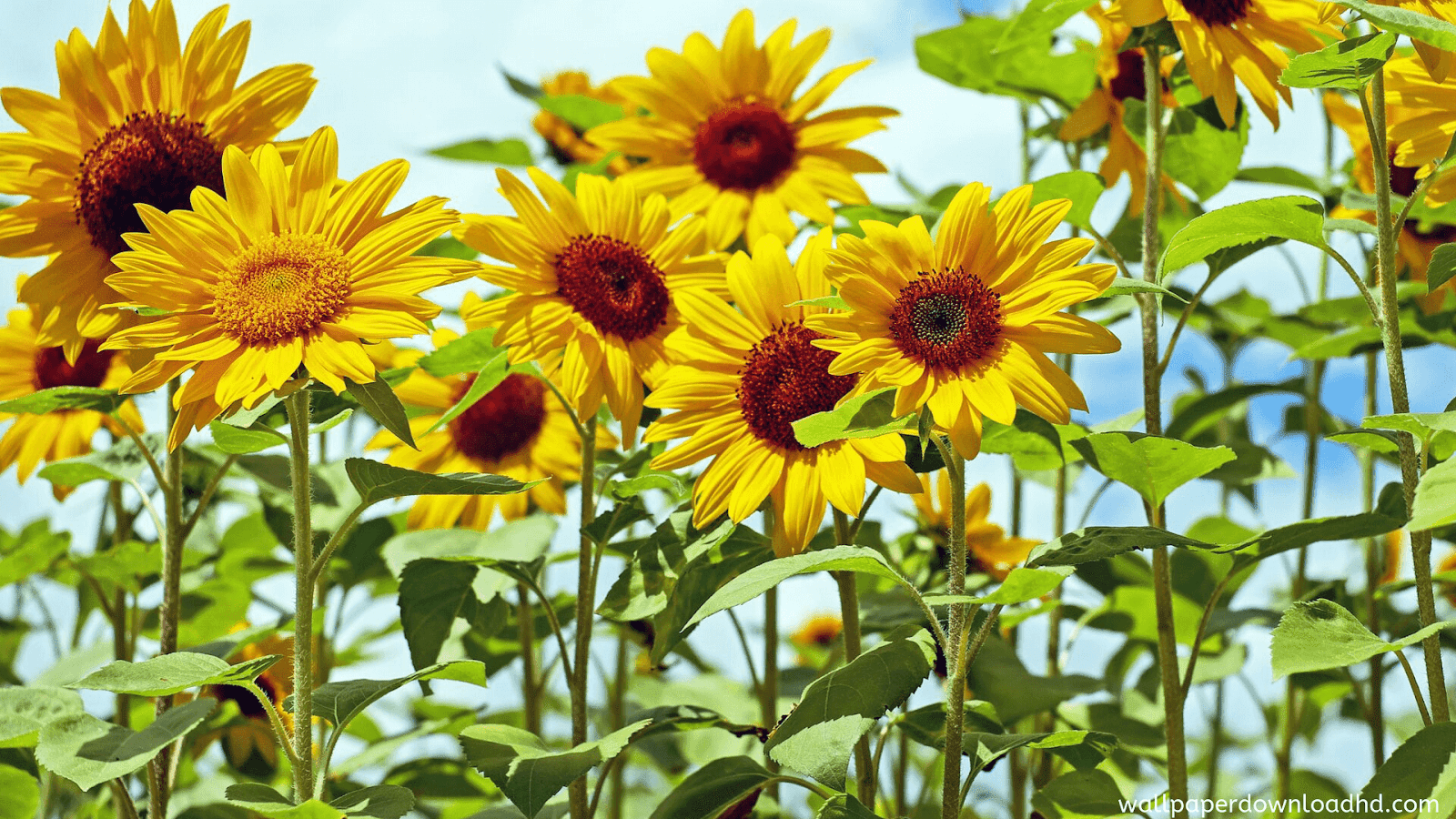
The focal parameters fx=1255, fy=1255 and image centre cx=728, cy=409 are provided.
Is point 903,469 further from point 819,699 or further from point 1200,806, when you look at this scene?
point 1200,806

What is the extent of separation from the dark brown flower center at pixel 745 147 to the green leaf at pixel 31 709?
2.71ft

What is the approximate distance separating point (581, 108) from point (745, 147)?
249mm

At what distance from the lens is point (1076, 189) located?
1.10m

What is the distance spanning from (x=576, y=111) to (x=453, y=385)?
0.37 meters

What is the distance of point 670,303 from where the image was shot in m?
1.18

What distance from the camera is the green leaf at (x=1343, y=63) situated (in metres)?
0.84

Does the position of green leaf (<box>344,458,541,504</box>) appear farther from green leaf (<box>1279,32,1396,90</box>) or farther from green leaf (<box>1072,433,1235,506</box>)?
green leaf (<box>1279,32,1396,90</box>)

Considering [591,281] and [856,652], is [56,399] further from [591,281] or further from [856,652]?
[856,652]

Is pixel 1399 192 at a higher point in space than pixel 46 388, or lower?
higher

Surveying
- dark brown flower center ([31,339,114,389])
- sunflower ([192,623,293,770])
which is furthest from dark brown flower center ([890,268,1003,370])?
dark brown flower center ([31,339,114,389])

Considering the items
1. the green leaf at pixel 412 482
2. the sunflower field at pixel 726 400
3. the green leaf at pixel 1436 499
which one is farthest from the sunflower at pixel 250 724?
the green leaf at pixel 1436 499

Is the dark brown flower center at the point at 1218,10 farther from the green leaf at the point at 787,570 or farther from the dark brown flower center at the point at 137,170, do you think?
the dark brown flower center at the point at 137,170

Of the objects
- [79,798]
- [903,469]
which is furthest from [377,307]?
[79,798]

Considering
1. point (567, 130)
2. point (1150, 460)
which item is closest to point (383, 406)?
point (1150, 460)
